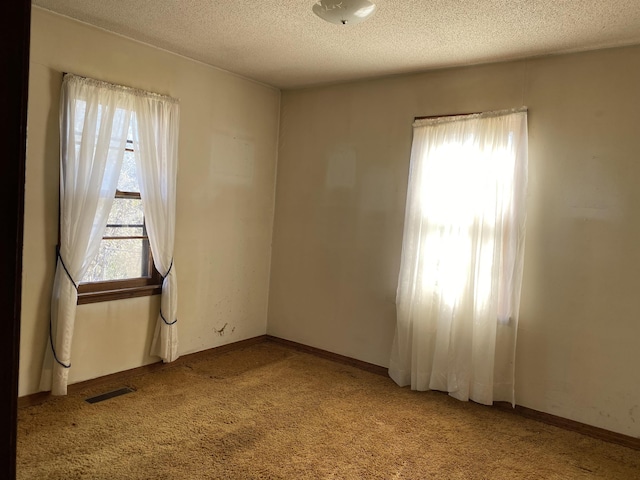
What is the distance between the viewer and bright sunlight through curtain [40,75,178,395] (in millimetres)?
3234

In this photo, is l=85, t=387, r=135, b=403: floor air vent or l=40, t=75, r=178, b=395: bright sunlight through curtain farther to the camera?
l=85, t=387, r=135, b=403: floor air vent

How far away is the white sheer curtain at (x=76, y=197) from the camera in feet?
10.6

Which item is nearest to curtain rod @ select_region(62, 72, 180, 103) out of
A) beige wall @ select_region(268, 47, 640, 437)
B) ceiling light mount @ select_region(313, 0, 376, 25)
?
beige wall @ select_region(268, 47, 640, 437)

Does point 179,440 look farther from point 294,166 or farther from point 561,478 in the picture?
point 294,166

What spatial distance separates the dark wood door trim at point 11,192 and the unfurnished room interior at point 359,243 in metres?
2.03

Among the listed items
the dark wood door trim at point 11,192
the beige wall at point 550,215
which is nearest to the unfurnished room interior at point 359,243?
the beige wall at point 550,215

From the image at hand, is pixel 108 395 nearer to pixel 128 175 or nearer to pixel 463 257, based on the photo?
pixel 128 175

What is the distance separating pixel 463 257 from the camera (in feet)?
12.1

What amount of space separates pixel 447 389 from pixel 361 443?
1.12m

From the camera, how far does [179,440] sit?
2.87 meters

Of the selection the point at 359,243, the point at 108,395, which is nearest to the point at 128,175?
the point at 108,395

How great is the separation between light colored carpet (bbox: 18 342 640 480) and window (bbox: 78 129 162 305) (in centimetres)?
74

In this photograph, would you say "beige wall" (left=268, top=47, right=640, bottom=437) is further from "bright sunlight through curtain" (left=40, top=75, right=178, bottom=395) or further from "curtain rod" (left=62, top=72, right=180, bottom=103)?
"bright sunlight through curtain" (left=40, top=75, right=178, bottom=395)

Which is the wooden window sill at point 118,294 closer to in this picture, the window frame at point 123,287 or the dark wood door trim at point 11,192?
the window frame at point 123,287
